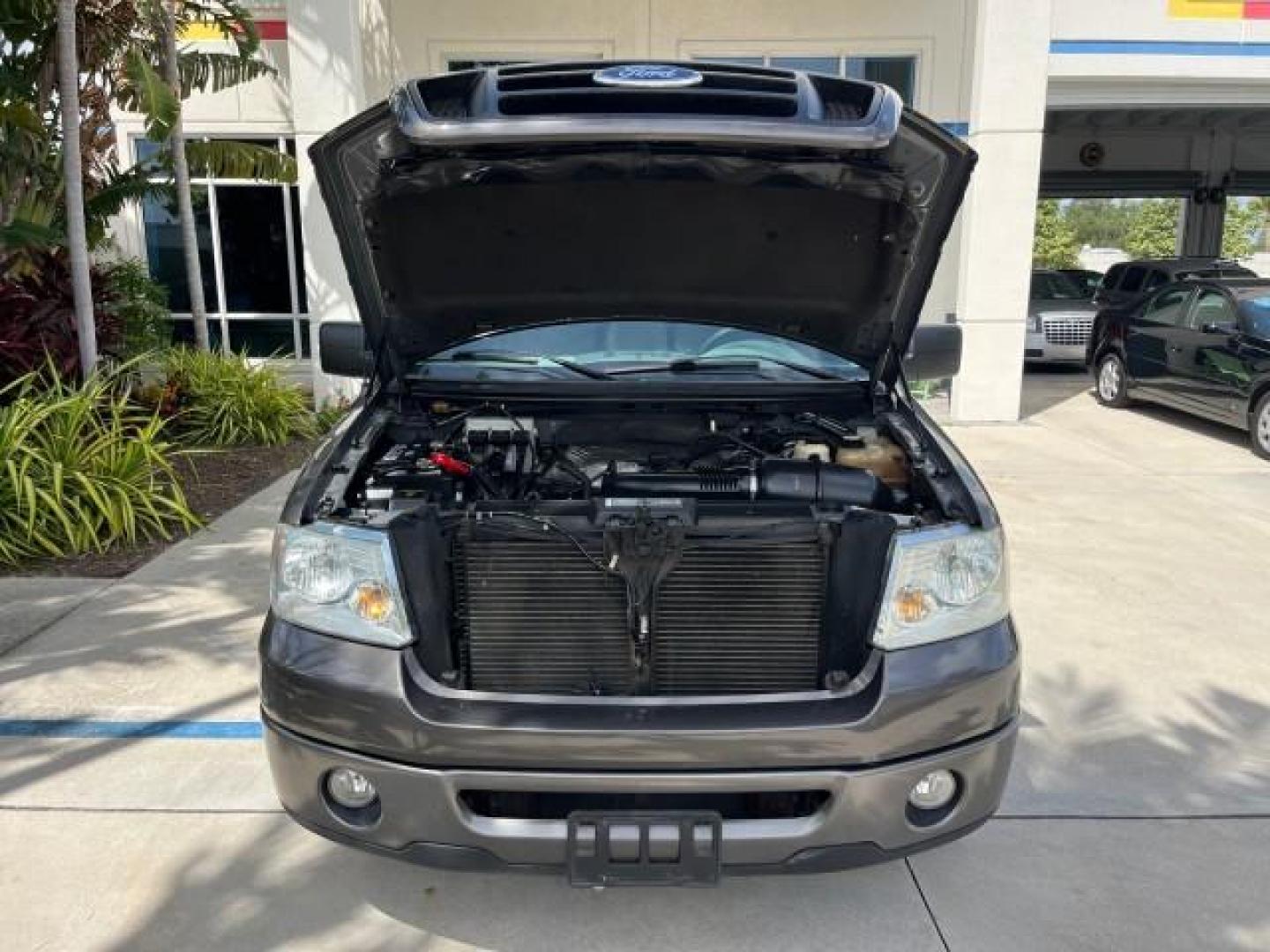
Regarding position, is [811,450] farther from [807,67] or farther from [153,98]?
[807,67]

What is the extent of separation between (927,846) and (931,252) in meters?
1.75

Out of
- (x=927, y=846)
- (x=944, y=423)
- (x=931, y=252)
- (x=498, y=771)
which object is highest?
(x=931, y=252)

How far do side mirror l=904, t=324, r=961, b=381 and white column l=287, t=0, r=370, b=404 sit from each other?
23.5 feet

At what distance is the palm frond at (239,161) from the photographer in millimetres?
10016

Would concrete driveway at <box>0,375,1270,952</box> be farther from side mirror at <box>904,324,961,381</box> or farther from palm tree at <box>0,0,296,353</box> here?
palm tree at <box>0,0,296,353</box>

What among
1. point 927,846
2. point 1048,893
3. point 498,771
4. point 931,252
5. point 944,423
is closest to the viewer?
point 498,771

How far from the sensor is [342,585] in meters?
2.39

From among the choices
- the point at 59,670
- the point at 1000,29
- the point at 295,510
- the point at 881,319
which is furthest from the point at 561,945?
the point at 1000,29

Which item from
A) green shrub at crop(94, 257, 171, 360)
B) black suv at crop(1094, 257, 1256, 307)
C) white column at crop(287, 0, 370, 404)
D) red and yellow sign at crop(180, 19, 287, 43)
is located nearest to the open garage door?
black suv at crop(1094, 257, 1256, 307)

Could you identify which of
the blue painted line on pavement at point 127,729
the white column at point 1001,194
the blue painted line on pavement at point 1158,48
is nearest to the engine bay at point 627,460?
the blue painted line on pavement at point 127,729

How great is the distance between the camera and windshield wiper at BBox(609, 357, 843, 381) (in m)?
3.52

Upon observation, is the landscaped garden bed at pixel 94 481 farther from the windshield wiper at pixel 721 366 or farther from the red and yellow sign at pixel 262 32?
the red and yellow sign at pixel 262 32

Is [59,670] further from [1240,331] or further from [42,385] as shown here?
[1240,331]

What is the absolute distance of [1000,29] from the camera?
9914mm
